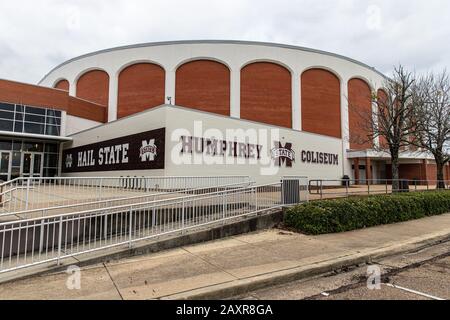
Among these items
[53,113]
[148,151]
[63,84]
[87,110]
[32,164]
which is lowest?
[32,164]

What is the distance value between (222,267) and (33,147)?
1190 inches

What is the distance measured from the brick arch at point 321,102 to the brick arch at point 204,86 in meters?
8.70

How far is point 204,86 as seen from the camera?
34344mm

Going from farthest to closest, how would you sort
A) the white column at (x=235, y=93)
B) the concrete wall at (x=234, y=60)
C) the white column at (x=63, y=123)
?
the concrete wall at (x=234, y=60)
the white column at (x=235, y=93)
the white column at (x=63, y=123)

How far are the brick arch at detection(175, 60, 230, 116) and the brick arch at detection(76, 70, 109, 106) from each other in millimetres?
8988

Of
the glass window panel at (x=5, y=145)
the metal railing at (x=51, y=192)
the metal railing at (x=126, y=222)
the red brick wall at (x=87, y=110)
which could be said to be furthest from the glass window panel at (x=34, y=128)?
the metal railing at (x=126, y=222)

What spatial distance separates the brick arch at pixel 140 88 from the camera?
3484 centimetres

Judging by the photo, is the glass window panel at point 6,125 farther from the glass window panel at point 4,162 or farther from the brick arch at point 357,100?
the brick arch at point 357,100

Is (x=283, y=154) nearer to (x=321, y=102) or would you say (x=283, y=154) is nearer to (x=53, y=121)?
(x=321, y=102)

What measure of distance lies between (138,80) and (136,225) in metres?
29.8

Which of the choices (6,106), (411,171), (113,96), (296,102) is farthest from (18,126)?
(411,171)

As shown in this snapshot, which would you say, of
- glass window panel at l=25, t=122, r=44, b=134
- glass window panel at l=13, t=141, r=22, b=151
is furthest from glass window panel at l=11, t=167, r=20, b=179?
glass window panel at l=25, t=122, r=44, b=134
